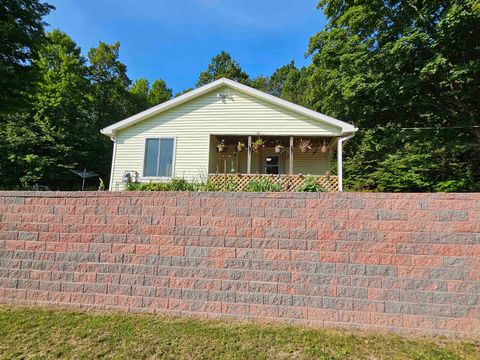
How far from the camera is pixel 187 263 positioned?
12.3 feet

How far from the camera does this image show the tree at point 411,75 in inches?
388

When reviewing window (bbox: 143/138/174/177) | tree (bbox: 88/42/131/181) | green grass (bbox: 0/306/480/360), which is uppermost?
tree (bbox: 88/42/131/181)

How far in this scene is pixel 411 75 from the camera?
10.5 meters

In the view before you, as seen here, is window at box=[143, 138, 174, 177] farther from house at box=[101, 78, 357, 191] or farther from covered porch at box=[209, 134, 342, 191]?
covered porch at box=[209, 134, 342, 191]

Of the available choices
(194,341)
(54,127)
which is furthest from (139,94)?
(194,341)

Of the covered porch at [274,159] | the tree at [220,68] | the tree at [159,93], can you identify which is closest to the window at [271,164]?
the covered porch at [274,159]

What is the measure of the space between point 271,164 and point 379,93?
535cm

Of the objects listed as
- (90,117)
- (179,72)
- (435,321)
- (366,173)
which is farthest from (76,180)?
(435,321)

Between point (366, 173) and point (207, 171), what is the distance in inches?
464

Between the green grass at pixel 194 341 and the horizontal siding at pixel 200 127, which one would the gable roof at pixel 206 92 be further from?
the green grass at pixel 194 341

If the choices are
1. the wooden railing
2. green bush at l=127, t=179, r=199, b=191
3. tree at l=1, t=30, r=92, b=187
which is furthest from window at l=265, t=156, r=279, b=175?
tree at l=1, t=30, r=92, b=187

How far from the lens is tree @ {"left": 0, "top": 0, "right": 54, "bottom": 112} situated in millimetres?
8497

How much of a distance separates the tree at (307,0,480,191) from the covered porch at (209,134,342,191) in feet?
7.87

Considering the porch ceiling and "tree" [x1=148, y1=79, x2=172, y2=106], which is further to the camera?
"tree" [x1=148, y1=79, x2=172, y2=106]
